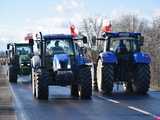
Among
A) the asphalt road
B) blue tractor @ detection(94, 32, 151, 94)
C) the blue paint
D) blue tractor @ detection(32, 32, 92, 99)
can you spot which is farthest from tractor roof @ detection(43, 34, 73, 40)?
the asphalt road

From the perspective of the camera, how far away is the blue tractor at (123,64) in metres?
25.1

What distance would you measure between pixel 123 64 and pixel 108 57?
114 cm

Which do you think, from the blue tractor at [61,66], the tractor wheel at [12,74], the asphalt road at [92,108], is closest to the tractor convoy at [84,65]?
the blue tractor at [61,66]

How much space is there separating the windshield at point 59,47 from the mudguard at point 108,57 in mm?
1486

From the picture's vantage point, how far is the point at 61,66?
76.9ft

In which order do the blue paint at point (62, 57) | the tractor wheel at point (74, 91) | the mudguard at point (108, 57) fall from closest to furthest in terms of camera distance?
the blue paint at point (62, 57)
the tractor wheel at point (74, 91)
the mudguard at point (108, 57)

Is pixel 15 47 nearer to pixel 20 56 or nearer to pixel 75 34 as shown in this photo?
pixel 20 56

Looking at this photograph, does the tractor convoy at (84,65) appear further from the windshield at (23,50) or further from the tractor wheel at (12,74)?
the windshield at (23,50)

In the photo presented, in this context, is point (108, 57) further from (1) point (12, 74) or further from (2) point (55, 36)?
(1) point (12, 74)

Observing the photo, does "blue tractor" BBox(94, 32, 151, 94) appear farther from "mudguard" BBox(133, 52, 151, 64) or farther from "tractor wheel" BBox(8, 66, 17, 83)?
"tractor wheel" BBox(8, 66, 17, 83)

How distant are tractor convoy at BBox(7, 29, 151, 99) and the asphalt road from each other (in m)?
0.55

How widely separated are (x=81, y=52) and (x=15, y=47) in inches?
709

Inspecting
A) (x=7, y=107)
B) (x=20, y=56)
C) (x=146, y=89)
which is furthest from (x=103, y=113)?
(x=20, y=56)

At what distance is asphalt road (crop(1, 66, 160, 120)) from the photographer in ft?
54.7
